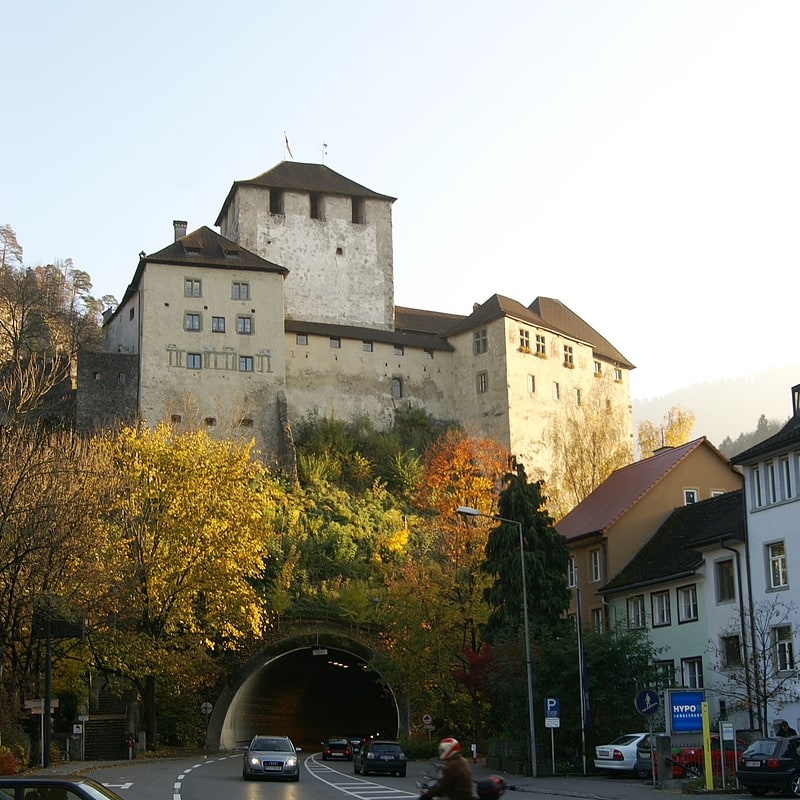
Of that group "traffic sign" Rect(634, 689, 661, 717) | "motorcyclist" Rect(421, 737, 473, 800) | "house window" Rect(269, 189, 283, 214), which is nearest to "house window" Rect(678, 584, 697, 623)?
"traffic sign" Rect(634, 689, 661, 717)

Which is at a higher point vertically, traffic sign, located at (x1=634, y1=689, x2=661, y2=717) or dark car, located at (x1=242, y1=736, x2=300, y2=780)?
traffic sign, located at (x1=634, y1=689, x2=661, y2=717)

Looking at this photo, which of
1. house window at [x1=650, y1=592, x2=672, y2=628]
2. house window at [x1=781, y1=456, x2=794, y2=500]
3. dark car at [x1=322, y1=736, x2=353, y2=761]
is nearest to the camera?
house window at [x1=781, y1=456, x2=794, y2=500]

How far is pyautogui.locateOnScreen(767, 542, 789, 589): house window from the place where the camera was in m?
39.7

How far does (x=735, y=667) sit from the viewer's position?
4169 cm

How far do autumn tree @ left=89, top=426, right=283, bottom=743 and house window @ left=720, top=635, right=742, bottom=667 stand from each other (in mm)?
19065

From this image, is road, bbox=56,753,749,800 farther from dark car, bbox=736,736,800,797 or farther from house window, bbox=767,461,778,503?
house window, bbox=767,461,778,503

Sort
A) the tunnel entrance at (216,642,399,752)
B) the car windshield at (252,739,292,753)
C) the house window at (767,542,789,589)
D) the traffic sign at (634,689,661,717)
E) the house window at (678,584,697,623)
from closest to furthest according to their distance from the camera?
1. the traffic sign at (634,689,661,717)
2. the car windshield at (252,739,292,753)
3. the house window at (767,542,789,589)
4. the house window at (678,584,697,623)
5. the tunnel entrance at (216,642,399,752)

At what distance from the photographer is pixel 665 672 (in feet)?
143

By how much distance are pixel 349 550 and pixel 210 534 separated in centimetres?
2248

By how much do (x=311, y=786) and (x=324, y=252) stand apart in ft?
219

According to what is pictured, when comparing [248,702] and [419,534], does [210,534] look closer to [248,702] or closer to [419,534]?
[248,702]

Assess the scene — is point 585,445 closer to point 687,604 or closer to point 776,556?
point 687,604

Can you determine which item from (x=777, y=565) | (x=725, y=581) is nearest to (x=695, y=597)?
(x=725, y=581)

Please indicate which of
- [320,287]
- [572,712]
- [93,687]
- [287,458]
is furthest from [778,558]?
[320,287]
